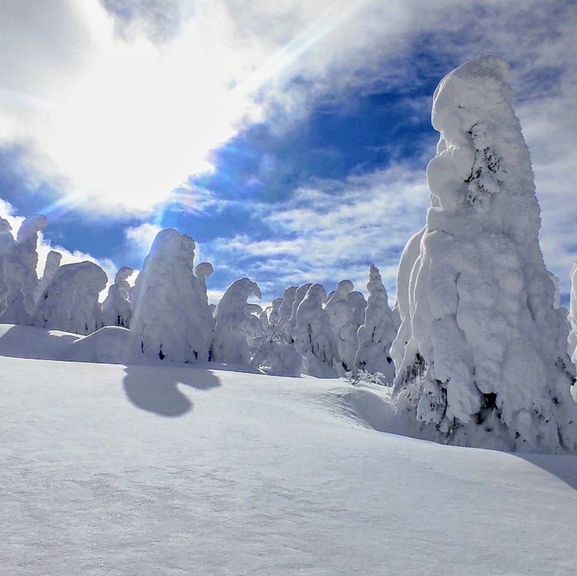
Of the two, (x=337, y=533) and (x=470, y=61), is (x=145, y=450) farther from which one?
(x=470, y=61)

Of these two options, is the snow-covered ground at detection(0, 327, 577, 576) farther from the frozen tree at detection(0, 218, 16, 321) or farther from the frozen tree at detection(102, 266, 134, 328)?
the frozen tree at detection(0, 218, 16, 321)

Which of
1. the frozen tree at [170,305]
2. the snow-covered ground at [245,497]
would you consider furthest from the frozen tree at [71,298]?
the snow-covered ground at [245,497]

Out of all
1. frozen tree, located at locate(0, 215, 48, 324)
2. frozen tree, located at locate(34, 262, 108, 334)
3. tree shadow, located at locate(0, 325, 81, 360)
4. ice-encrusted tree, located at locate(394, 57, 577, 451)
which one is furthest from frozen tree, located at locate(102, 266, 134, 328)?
ice-encrusted tree, located at locate(394, 57, 577, 451)

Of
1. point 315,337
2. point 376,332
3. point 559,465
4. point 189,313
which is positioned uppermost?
point 376,332

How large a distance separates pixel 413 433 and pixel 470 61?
8742 mm

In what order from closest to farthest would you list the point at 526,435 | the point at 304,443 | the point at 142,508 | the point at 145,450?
the point at 142,508 → the point at 145,450 → the point at 304,443 → the point at 526,435

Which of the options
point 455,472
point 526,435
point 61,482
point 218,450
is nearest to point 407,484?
point 455,472

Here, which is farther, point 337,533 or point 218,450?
point 218,450

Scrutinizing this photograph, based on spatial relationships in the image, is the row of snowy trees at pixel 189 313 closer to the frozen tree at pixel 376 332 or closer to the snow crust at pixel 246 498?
the frozen tree at pixel 376 332

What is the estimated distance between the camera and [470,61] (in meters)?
11.4

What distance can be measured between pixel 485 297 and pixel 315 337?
92.2 ft

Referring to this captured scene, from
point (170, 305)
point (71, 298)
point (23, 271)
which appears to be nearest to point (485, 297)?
point (170, 305)

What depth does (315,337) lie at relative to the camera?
38.3 m

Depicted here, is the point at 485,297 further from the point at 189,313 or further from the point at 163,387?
the point at 189,313
